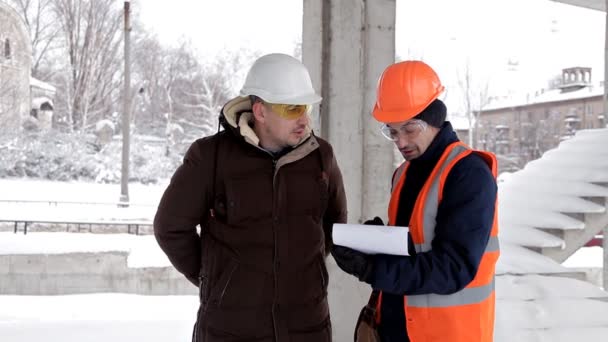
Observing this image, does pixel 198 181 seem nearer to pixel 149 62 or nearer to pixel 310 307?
pixel 310 307

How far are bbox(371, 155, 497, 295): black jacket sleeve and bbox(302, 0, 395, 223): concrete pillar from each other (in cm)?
354

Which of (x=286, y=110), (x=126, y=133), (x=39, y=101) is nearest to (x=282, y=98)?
(x=286, y=110)

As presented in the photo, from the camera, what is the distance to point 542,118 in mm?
48344

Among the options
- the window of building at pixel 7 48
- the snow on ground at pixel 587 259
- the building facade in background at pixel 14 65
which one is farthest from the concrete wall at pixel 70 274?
the window of building at pixel 7 48

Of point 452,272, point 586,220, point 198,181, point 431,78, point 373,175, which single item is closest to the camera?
point 452,272

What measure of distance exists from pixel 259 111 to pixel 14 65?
3419 centimetres

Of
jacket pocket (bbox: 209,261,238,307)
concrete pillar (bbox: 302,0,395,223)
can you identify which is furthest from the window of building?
jacket pocket (bbox: 209,261,238,307)

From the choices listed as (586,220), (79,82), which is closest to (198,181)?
(586,220)

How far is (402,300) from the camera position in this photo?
2.51m

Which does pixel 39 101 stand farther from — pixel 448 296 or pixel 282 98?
pixel 448 296

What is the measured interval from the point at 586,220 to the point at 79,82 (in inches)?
1226

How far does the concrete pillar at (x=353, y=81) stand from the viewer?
5773 millimetres

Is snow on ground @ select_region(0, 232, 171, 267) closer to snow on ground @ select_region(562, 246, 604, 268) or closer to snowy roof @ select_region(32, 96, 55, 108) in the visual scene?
snow on ground @ select_region(562, 246, 604, 268)

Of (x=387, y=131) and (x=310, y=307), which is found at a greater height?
(x=387, y=131)
